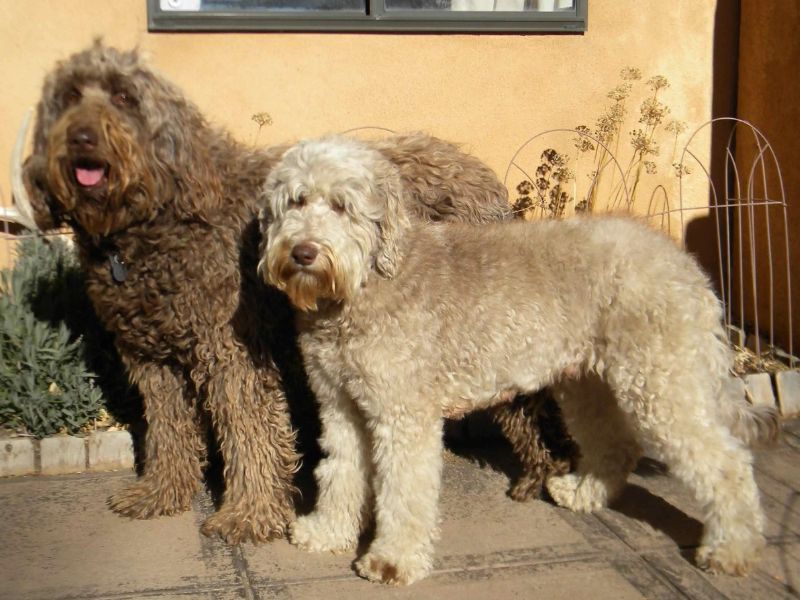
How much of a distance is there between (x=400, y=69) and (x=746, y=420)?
3444mm

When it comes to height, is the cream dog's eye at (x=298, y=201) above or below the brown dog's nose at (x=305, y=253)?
above

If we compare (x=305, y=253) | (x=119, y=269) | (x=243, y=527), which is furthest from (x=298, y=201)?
(x=243, y=527)

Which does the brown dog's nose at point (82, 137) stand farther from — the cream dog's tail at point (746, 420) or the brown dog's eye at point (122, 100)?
the cream dog's tail at point (746, 420)

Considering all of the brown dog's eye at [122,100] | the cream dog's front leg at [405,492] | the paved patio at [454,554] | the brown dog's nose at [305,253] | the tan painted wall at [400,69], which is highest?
the tan painted wall at [400,69]

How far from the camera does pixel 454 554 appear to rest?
→ 4.34 m

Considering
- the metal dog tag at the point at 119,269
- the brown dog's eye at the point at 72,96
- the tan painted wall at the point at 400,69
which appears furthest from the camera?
the tan painted wall at the point at 400,69

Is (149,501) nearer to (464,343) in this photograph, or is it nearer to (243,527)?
(243,527)

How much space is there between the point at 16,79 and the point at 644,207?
446 centimetres

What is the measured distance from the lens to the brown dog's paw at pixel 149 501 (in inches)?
186

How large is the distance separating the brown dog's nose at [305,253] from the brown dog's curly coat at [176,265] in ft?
2.34

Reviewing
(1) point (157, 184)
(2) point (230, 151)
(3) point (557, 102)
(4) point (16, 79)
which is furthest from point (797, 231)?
(4) point (16, 79)

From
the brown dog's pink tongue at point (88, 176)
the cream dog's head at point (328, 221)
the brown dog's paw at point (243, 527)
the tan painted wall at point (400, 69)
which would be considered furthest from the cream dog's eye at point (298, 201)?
the tan painted wall at point (400, 69)

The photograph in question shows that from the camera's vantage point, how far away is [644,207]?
6.95 m

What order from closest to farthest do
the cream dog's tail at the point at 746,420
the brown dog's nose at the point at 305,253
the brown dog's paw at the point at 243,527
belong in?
1. the brown dog's nose at the point at 305,253
2. the cream dog's tail at the point at 746,420
3. the brown dog's paw at the point at 243,527
